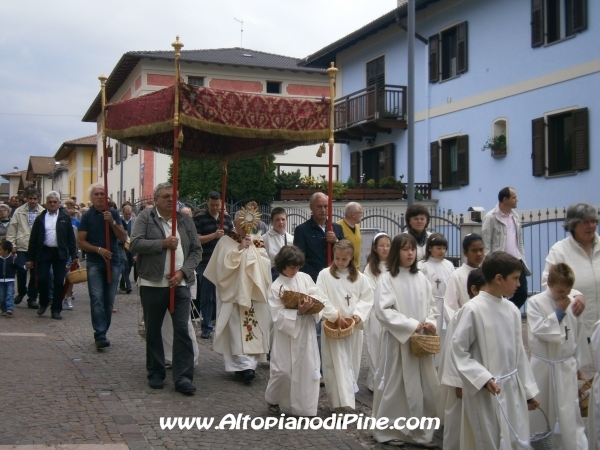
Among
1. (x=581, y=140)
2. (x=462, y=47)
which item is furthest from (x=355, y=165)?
(x=581, y=140)

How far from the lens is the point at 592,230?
6.93m

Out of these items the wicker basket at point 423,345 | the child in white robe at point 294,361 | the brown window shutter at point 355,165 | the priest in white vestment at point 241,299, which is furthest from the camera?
the brown window shutter at point 355,165

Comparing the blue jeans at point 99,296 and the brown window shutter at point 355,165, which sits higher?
the brown window shutter at point 355,165

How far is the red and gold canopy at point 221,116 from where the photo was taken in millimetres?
Answer: 7707

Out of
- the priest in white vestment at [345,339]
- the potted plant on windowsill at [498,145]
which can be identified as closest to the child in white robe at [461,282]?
the priest in white vestment at [345,339]

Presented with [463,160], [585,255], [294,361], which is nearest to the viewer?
[294,361]

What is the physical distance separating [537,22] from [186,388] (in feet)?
49.9

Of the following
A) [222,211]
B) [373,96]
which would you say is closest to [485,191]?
[373,96]

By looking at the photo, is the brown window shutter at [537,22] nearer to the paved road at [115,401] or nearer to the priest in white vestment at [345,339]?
the paved road at [115,401]

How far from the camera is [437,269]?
7305 mm

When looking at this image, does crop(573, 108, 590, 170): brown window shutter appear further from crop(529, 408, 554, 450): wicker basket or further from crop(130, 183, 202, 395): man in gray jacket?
crop(529, 408, 554, 450): wicker basket

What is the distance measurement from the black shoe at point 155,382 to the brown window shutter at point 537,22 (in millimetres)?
14997

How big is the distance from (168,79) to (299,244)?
3207 cm

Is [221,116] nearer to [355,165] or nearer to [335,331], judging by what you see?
[335,331]
